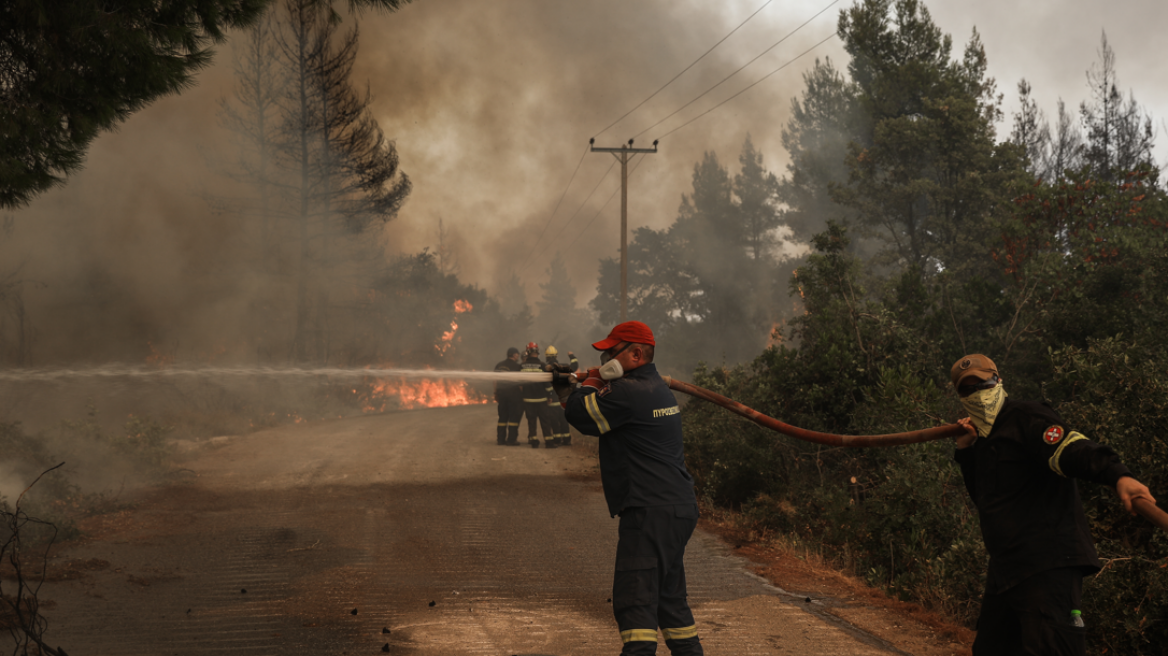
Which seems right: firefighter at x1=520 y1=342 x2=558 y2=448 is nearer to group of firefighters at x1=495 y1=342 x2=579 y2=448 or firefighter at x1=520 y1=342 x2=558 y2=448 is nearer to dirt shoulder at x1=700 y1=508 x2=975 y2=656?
group of firefighters at x1=495 y1=342 x2=579 y2=448

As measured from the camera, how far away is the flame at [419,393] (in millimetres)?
28078

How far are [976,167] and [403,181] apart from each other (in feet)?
67.0

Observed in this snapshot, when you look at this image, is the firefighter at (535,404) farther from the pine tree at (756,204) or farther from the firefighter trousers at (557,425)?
the pine tree at (756,204)

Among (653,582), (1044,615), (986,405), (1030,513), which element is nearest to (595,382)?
(653,582)

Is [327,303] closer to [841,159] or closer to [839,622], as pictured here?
[841,159]

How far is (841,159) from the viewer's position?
111 ft

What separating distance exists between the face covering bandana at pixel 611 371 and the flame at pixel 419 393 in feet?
79.2

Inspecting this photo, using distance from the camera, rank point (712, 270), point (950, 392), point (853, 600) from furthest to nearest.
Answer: point (712, 270)
point (950, 392)
point (853, 600)

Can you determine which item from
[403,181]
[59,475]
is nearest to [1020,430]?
[59,475]

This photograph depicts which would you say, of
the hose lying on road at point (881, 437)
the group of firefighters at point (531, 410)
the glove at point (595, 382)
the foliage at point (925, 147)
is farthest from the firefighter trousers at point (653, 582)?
the foliage at point (925, 147)

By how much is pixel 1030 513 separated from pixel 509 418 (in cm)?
1227

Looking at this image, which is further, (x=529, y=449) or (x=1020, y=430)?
(x=529, y=449)

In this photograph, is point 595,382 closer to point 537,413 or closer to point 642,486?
point 642,486

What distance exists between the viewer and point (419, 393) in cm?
2978
